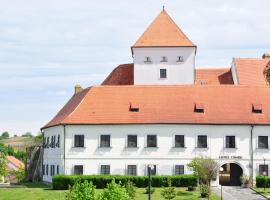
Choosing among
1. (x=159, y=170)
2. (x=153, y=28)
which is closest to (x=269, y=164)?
(x=159, y=170)

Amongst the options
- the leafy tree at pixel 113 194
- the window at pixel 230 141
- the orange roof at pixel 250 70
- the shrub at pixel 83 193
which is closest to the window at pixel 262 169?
the window at pixel 230 141

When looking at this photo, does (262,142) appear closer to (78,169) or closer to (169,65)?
(169,65)

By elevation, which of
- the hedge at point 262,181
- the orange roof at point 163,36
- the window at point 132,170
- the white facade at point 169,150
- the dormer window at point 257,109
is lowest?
the hedge at point 262,181

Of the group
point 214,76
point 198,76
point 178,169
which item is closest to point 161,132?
point 178,169

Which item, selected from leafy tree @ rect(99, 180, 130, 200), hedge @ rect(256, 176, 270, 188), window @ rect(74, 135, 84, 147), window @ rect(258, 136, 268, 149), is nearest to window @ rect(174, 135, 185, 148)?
window @ rect(258, 136, 268, 149)

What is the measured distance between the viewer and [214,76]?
72562 mm

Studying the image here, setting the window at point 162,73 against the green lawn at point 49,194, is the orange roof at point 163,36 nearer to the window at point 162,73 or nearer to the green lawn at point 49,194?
the window at point 162,73

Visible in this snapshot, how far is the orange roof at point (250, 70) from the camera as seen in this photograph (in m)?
68.2

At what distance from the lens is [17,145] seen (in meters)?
199

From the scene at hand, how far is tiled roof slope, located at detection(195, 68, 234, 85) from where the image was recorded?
235 ft

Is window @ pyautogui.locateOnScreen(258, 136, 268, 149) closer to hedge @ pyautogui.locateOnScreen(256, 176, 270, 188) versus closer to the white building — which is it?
the white building

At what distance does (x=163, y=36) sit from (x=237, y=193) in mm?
27131

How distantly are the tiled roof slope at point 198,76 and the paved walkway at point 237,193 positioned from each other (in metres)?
20.9

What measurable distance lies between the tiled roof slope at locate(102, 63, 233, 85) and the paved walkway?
20.9 meters
